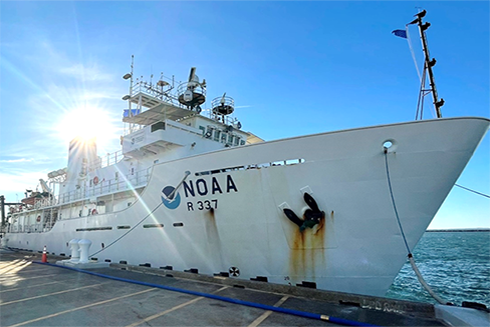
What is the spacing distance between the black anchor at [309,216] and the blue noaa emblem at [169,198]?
3516 millimetres

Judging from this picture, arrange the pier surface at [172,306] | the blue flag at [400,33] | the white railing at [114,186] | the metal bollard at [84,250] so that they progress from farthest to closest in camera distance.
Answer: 1. the white railing at [114,186]
2. the metal bollard at [84,250]
3. the blue flag at [400,33]
4. the pier surface at [172,306]

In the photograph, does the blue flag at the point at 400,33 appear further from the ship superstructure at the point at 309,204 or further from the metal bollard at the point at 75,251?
the metal bollard at the point at 75,251

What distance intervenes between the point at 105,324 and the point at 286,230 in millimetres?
3719

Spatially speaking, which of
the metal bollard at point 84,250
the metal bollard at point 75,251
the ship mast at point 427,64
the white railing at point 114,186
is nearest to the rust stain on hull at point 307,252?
the ship mast at point 427,64

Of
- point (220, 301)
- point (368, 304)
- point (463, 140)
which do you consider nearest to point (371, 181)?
point (463, 140)

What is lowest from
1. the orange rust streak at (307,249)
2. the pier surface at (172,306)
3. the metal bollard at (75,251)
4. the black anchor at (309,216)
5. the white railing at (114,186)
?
the pier surface at (172,306)

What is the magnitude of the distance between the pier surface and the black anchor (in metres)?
1.27

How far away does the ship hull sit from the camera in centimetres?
541

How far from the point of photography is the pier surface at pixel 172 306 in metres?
4.25

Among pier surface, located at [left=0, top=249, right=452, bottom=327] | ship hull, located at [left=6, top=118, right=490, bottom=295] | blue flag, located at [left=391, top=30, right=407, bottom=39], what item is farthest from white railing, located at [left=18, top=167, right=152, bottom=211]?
blue flag, located at [left=391, top=30, right=407, bottom=39]

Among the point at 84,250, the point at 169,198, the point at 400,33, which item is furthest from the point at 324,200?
the point at 84,250

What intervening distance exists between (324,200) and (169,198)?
14.7 feet

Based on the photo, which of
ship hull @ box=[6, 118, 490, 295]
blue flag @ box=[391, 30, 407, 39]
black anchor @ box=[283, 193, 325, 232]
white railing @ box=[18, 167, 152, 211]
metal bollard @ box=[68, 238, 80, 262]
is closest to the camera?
ship hull @ box=[6, 118, 490, 295]

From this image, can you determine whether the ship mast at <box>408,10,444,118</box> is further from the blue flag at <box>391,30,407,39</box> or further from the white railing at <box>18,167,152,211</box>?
the white railing at <box>18,167,152,211</box>
